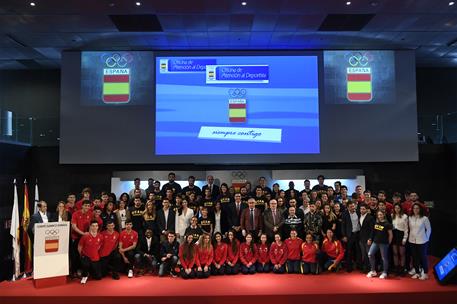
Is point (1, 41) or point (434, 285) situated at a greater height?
point (1, 41)

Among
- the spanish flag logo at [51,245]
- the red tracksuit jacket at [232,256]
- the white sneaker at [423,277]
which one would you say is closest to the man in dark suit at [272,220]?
the red tracksuit jacket at [232,256]

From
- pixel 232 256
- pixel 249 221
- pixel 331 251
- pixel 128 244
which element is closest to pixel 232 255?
pixel 232 256

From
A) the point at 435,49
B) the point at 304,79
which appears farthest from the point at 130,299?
the point at 435,49

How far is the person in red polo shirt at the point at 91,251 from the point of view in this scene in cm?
805

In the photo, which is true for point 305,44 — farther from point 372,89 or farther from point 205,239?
point 205,239

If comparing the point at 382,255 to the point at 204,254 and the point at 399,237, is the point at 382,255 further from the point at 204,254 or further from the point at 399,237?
the point at 204,254

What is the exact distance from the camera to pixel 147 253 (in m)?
8.67

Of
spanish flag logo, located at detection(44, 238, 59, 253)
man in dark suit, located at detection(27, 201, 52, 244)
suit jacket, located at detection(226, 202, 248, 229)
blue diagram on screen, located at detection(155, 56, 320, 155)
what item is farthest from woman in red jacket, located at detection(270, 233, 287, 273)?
man in dark suit, located at detection(27, 201, 52, 244)

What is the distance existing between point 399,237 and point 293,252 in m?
2.33

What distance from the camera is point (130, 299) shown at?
6852 mm

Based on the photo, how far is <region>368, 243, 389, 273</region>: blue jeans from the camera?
8.03m

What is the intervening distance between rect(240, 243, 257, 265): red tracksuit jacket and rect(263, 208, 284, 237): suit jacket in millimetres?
646

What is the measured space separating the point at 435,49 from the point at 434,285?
798cm

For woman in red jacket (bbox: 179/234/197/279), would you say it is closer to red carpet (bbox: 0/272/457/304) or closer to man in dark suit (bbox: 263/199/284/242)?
red carpet (bbox: 0/272/457/304)
